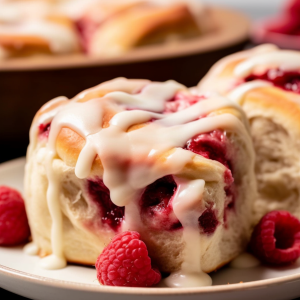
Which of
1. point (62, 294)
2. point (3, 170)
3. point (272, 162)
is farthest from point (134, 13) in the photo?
point (62, 294)

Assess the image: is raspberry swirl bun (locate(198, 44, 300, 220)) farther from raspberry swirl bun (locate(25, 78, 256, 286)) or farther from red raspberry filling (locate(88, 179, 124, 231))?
red raspberry filling (locate(88, 179, 124, 231))

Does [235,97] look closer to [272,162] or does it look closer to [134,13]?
[272,162]

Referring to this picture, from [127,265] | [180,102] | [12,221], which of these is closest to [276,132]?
[180,102]

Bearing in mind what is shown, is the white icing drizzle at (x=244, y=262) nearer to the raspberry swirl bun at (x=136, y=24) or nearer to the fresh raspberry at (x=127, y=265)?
the fresh raspberry at (x=127, y=265)

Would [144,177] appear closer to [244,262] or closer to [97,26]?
[244,262]

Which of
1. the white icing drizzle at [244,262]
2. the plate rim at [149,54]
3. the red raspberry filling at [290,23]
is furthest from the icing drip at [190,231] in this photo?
the red raspberry filling at [290,23]

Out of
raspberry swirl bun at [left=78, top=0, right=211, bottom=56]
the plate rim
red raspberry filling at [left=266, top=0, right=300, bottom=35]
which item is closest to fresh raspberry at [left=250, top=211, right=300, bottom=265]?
the plate rim
